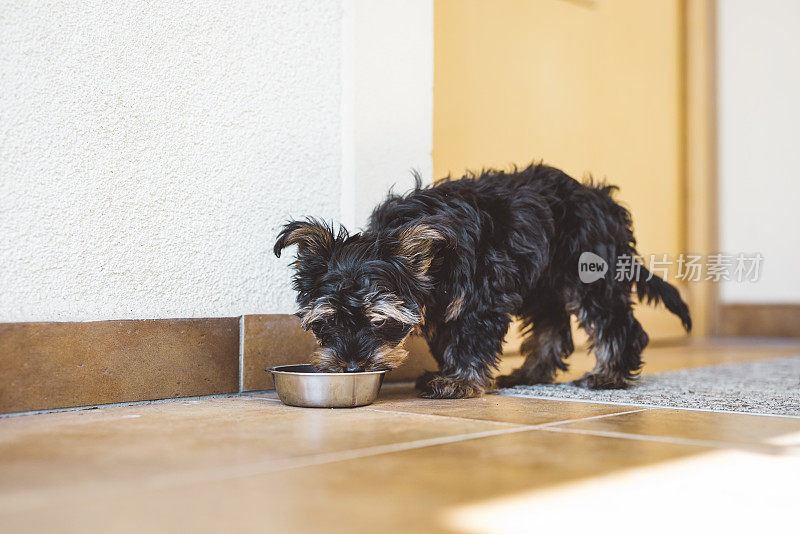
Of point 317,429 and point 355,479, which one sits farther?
point 317,429

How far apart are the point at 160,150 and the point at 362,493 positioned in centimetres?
149

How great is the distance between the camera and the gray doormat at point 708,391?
7.42ft

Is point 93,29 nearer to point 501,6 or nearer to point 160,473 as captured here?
point 160,473

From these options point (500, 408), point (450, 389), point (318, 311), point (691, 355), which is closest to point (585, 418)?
point (500, 408)

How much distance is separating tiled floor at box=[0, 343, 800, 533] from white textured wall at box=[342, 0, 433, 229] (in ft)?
3.26

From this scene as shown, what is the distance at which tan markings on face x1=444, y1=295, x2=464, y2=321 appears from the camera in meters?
2.43

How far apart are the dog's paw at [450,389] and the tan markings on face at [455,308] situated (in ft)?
0.66

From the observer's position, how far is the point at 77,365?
215 cm

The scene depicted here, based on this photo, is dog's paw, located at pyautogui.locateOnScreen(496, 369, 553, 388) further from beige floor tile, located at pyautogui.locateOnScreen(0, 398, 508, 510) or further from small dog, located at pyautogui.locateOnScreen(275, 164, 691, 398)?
beige floor tile, located at pyautogui.locateOnScreen(0, 398, 508, 510)

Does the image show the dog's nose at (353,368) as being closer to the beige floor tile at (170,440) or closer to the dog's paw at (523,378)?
the beige floor tile at (170,440)

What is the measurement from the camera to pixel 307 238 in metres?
2.32

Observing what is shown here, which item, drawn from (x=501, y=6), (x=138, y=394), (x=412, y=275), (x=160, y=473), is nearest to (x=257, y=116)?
(x=412, y=275)

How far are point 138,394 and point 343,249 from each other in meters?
0.71

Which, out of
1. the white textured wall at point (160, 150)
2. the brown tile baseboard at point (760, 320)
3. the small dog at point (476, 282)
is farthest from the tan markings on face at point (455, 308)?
the brown tile baseboard at point (760, 320)
